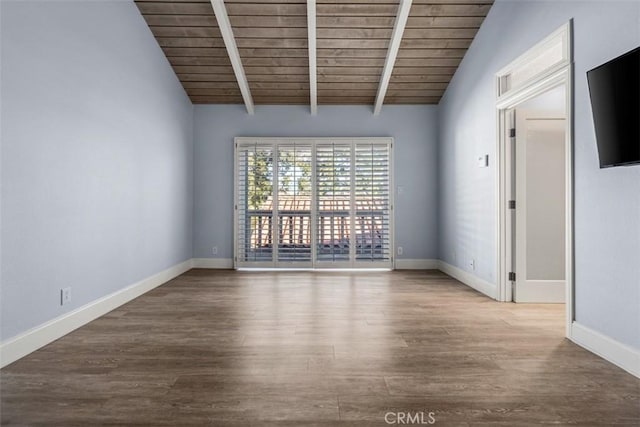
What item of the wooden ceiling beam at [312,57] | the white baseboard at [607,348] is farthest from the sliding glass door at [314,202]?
the white baseboard at [607,348]

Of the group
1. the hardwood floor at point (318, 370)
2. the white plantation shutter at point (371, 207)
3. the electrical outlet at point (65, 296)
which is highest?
the white plantation shutter at point (371, 207)

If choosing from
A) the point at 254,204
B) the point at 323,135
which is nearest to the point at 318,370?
the point at 254,204

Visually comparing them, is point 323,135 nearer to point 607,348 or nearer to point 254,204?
point 254,204

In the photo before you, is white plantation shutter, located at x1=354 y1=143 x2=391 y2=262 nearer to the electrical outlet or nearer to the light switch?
the light switch

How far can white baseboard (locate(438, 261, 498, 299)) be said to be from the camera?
434cm

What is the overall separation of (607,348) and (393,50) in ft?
12.3

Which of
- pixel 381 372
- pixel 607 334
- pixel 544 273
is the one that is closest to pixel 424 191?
pixel 544 273

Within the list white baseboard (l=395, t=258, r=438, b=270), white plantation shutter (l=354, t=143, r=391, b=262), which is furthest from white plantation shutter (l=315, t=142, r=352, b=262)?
white baseboard (l=395, t=258, r=438, b=270)

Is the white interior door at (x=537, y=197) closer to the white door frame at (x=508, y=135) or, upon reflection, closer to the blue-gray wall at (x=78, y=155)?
the white door frame at (x=508, y=135)

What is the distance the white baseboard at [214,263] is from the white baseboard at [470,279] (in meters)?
3.24

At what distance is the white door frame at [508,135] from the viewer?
2926 mm

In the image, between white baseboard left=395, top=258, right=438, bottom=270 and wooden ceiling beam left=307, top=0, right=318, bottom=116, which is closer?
wooden ceiling beam left=307, top=0, right=318, bottom=116

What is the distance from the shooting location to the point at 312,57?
499 centimetres

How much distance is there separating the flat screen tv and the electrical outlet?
3.80 metres
